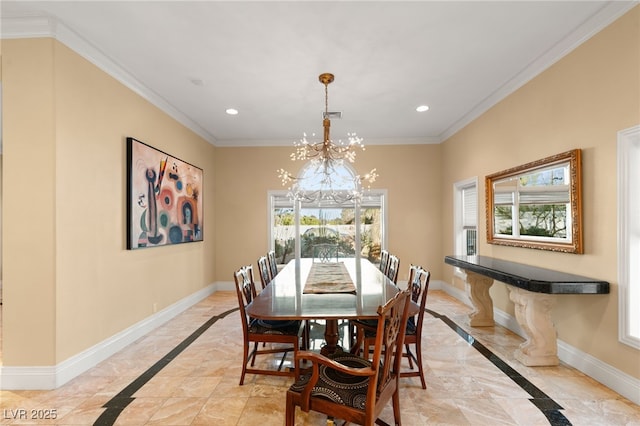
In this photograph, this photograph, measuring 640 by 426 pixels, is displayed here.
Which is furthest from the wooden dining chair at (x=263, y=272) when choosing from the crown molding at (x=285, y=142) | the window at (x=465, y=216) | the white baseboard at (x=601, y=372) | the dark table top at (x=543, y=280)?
the crown molding at (x=285, y=142)

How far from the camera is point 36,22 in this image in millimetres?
2607

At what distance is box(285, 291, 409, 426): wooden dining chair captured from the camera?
1633 mm

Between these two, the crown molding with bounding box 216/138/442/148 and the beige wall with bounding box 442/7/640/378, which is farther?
the crown molding with bounding box 216/138/442/148

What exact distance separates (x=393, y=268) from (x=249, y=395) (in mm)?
1883

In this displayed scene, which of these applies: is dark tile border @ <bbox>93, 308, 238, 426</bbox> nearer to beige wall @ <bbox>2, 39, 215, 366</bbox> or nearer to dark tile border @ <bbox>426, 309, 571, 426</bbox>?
beige wall @ <bbox>2, 39, 215, 366</bbox>

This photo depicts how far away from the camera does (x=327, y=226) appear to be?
21.3 ft

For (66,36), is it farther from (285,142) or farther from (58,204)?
(285,142)

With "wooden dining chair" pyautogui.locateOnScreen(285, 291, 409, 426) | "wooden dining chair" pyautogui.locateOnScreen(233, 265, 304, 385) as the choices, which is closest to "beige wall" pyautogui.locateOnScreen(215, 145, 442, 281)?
"wooden dining chair" pyautogui.locateOnScreen(233, 265, 304, 385)

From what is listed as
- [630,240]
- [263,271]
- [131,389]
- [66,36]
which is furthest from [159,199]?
[630,240]

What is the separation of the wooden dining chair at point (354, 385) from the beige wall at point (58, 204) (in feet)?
7.30

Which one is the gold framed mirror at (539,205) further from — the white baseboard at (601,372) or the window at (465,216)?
the white baseboard at (601,372)

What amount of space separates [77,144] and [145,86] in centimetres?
133

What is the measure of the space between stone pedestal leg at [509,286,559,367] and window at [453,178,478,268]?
2.07 meters

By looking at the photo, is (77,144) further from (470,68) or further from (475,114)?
(475,114)
